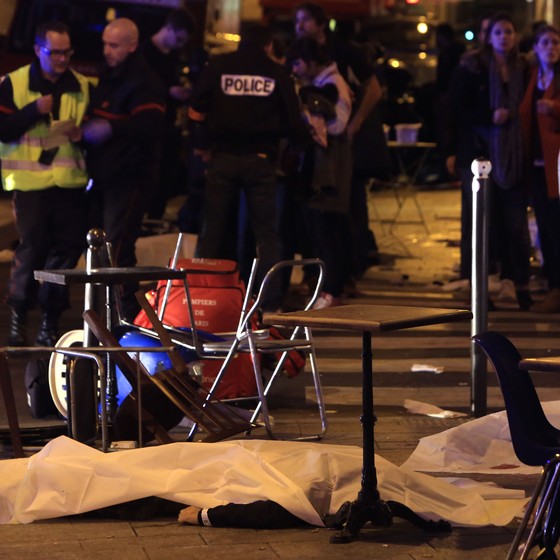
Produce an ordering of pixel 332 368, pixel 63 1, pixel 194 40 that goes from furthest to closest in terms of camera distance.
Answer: pixel 194 40 < pixel 63 1 < pixel 332 368

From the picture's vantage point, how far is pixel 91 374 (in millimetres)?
6730

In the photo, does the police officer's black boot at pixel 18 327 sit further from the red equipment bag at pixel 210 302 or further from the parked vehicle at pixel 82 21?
the parked vehicle at pixel 82 21

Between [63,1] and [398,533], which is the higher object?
[63,1]

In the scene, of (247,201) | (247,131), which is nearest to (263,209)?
(247,201)

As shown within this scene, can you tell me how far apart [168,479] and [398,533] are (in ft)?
2.95

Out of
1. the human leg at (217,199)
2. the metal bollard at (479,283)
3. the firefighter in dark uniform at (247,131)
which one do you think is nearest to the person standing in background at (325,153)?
the firefighter in dark uniform at (247,131)

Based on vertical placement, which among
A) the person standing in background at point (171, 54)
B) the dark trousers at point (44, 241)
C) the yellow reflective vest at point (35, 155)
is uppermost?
the person standing in background at point (171, 54)

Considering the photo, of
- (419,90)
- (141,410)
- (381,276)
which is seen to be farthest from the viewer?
(419,90)

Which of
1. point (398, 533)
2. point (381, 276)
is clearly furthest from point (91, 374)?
point (381, 276)

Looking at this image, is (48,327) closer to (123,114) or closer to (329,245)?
(123,114)

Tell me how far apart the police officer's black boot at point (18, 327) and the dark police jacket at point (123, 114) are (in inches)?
38.3

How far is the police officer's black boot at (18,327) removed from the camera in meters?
9.82

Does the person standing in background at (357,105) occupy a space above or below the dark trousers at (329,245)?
above

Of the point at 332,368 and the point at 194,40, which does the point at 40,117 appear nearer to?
the point at 332,368
